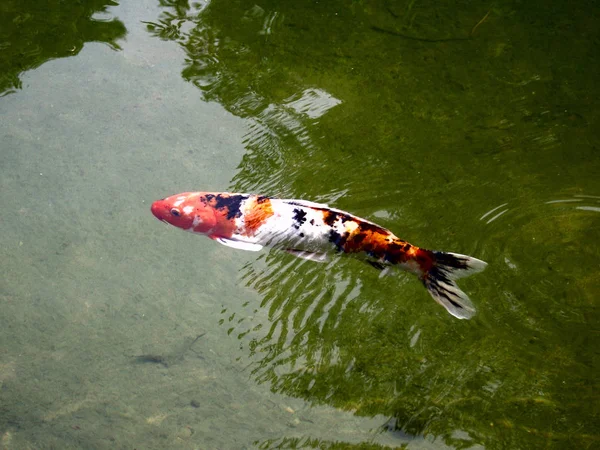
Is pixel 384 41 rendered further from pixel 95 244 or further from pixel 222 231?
pixel 95 244

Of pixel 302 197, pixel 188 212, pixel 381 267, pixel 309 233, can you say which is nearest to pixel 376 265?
pixel 381 267

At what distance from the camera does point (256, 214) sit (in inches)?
124

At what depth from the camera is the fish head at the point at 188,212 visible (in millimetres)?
3188

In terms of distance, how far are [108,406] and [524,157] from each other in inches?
102

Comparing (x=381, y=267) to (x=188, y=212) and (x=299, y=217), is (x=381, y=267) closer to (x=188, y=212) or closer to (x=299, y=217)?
(x=299, y=217)

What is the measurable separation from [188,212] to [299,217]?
1.80 ft

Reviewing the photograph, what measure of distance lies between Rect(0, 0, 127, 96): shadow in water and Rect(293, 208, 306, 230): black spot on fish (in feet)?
6.82

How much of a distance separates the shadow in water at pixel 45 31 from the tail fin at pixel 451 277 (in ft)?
8.85

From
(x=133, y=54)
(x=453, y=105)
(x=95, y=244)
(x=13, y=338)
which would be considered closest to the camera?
(x=13, y=338)

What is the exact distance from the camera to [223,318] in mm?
3150

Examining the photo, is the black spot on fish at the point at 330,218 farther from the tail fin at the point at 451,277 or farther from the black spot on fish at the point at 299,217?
the tail fin at the point at 451,277

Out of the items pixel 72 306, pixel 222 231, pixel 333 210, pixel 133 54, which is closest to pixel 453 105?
pixel 333 210

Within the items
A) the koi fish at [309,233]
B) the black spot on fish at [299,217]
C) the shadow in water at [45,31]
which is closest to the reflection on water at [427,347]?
the koi fish at [309,233]

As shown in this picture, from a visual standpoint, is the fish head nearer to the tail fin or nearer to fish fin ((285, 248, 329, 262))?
fish fin ((285, 248, 329, 262))
